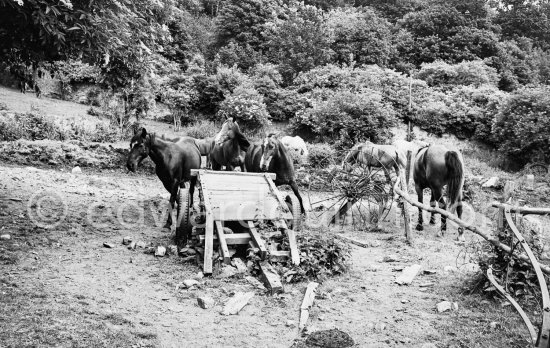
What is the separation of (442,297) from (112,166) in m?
10.8

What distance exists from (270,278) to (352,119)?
40.2 feet

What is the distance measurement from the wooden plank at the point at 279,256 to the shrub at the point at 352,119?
34.8 feet

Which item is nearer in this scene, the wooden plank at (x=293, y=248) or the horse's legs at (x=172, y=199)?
the wooden plank at (x=293, y=248)

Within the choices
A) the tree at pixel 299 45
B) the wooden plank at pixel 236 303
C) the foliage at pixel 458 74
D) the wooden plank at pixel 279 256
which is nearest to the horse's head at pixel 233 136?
the wooden plank at pixel 279 256

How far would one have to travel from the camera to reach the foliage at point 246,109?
17281mm

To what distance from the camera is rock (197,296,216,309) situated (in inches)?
186

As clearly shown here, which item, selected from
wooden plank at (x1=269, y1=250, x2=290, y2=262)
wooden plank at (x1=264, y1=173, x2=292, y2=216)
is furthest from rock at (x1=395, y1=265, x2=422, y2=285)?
wooden plank at (x1=264, y1=173, x2=292, y2=216)

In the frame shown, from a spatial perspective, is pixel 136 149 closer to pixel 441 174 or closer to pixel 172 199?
pixel 172 199

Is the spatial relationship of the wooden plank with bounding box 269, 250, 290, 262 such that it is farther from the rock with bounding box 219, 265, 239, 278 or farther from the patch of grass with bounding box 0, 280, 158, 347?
the patch of grass with bounding box 0, 280, 158, 347

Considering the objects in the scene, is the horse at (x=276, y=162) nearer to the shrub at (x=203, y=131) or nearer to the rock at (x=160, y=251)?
the rock at (x=160, y=251)

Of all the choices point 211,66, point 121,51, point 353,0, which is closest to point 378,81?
point 211,66

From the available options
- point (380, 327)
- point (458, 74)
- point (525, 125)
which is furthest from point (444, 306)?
point (458, 74)

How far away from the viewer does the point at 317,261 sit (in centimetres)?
588

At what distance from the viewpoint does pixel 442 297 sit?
523 centimetres
